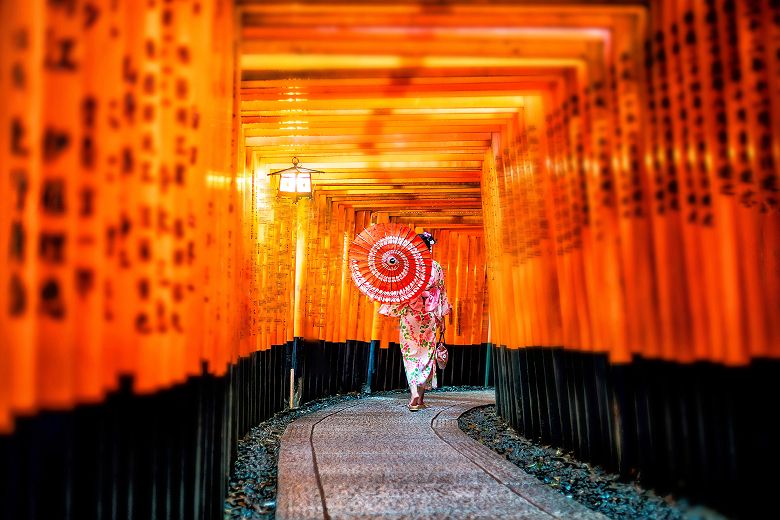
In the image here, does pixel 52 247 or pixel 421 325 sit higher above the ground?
pixel 52 247

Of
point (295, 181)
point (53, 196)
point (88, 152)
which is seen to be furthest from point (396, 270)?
point (53, 196)

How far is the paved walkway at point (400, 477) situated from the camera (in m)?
4.09

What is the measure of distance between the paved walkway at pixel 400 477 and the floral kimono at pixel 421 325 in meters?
1.74

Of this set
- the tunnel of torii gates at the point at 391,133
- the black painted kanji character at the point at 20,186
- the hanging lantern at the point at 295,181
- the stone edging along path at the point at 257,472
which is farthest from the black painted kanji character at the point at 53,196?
the hanging lantern at the point at 295,181

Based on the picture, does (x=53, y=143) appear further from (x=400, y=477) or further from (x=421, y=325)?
(x=421, y=325)

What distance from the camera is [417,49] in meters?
4.63

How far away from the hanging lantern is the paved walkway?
260cm

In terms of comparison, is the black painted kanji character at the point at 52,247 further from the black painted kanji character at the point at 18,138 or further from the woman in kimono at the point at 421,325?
the woman in kimono at the point at 421,325

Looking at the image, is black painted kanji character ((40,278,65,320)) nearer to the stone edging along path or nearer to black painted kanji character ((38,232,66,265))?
black painted kanji character ((38,232,66,265))

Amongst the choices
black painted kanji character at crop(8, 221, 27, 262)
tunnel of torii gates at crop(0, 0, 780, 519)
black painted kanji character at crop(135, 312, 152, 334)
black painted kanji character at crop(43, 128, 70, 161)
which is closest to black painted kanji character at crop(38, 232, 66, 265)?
tunnel of torii gates at crop(0, 0, 780, 519)

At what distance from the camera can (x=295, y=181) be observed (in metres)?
8.41

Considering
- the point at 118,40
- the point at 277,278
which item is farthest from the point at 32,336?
the point at 277,278

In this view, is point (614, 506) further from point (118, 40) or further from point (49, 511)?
point (118, 40)

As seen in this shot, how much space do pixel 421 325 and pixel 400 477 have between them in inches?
194
